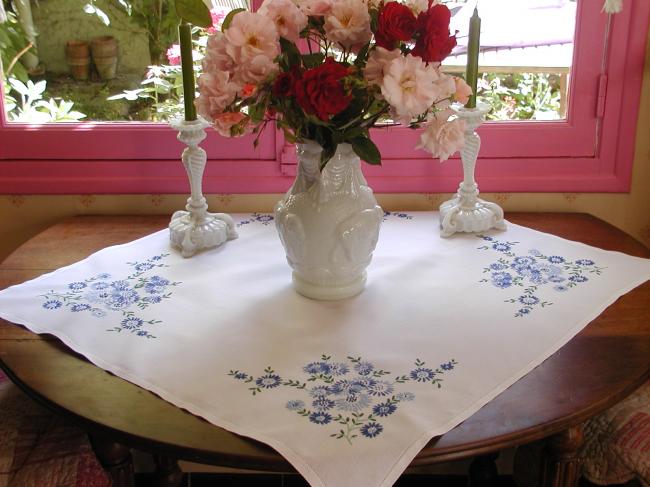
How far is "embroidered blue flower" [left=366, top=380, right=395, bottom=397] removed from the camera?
0.99 m

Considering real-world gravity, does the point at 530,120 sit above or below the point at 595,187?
above

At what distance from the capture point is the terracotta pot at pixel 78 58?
1.77m

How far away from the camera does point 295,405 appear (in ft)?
3.18

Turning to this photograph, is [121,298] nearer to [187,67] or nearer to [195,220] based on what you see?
[195,220]

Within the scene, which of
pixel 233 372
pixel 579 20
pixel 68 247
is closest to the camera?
pixel 233 372

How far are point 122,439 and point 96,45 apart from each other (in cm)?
114

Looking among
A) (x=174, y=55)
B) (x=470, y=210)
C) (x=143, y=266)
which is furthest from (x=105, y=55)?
(x=470, y=210)

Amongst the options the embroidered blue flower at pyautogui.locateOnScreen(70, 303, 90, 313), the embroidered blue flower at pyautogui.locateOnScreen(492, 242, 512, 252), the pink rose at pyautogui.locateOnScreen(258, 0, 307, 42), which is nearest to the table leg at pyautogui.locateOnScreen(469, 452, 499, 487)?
the embroidered blue flower at pyautogui.locateOnScreen(492, 242, 512, 252)

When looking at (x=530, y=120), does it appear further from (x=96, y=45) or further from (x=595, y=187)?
(x=96, y=45)

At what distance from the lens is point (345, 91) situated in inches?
41.8

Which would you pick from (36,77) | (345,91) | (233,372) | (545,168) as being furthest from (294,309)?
(36,77)

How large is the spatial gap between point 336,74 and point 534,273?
60 centimetres

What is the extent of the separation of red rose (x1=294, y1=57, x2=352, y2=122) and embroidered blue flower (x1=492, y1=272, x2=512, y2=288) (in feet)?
1.64

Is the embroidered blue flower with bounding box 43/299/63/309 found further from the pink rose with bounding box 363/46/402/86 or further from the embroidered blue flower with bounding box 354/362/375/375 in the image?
the pink rose with bounding box 363/46/402/86
